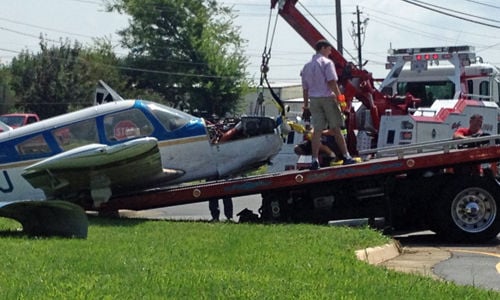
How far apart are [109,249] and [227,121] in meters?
5.83

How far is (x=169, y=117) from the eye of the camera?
48.2 ft

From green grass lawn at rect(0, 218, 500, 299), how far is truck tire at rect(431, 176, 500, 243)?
6.14 ft

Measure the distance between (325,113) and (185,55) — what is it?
2136 inches

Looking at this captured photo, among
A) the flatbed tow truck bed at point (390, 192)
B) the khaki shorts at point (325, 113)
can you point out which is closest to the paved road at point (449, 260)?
the flatbed tow truck bed at point (390, 192)

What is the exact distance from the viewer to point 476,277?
35.4ft

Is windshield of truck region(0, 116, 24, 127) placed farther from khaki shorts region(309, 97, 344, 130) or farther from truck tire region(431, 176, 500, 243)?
truck tire region(431, 176, 500, 243)

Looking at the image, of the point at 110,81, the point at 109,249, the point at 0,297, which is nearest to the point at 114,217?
the point at 109,249

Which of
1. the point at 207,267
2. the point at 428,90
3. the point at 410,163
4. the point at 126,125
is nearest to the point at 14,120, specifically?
the point at 428,90

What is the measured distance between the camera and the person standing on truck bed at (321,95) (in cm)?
1404

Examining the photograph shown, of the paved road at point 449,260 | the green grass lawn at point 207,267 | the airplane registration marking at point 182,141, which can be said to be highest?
the airplane registration marking at point 182,141

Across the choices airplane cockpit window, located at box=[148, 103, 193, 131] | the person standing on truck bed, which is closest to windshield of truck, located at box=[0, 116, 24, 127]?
airplane cockpit window, located at box=[148, 103, 193, 131]

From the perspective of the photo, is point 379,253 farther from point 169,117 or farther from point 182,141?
point 169,117

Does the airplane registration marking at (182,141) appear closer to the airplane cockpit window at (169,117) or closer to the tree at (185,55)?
the airplane cockpit window at (169,117)

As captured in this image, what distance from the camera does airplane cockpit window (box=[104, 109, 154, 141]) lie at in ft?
47.1
